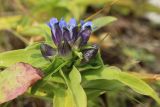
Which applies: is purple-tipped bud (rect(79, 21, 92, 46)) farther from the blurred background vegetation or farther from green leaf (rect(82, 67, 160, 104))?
the blurred background vegetation

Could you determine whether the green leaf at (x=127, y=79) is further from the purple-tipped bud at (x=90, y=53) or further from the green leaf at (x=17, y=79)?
the green leaf at (x=17, y=79)

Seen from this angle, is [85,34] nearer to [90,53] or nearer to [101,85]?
[90,53]

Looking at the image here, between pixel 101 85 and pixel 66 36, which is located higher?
pixel 66 36

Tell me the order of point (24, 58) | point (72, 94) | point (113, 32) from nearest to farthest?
1. point (72, 94)
2. point (24, 58)
3. point (113, 32)

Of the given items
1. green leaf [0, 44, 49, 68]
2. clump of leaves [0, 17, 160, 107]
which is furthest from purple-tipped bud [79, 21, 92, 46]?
green leaf [0, 44, 49, 68]

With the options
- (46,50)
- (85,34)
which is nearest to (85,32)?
(85,34)

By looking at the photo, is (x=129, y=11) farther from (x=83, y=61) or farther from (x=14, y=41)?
(x=83, y=61)

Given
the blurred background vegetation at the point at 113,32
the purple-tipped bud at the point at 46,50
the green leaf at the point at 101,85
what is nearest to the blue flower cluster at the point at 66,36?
the purple-tipped bud at the point at 46,50
